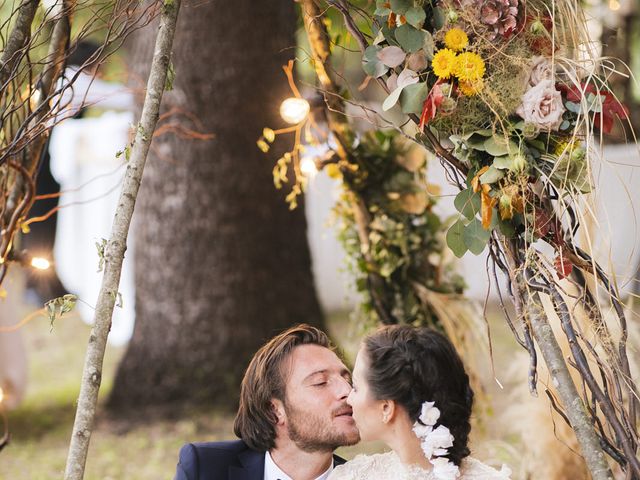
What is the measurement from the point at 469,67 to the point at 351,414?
108 cm

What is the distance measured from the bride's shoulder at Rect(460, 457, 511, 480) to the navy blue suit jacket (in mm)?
687

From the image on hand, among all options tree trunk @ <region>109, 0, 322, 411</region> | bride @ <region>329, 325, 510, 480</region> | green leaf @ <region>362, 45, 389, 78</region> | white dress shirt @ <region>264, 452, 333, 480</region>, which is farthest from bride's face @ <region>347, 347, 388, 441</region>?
tree trunk @ <region>109, 0, 322, 411</region>

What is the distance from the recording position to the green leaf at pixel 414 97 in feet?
6.44

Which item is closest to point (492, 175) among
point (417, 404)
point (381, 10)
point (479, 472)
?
point (381, 10)

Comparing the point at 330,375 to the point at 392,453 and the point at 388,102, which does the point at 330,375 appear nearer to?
the point at 392,453

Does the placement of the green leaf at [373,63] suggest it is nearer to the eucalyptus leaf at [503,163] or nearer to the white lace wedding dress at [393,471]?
the eucalyptus leaf at [503,163]

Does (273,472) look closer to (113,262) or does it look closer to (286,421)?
(286,421)

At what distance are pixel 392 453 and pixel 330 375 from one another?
33 centimetres

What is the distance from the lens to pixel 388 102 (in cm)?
198

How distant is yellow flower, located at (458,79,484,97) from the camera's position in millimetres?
1942

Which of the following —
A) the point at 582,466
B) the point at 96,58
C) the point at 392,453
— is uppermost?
the point at 96,58

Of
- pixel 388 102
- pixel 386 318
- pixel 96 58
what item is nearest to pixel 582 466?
pixel 386 318

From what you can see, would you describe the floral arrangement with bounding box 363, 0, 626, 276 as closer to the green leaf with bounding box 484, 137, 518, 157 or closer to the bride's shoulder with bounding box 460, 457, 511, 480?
the green leaf with bounding box 484, 137, 518, 157

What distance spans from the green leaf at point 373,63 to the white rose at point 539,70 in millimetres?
353
